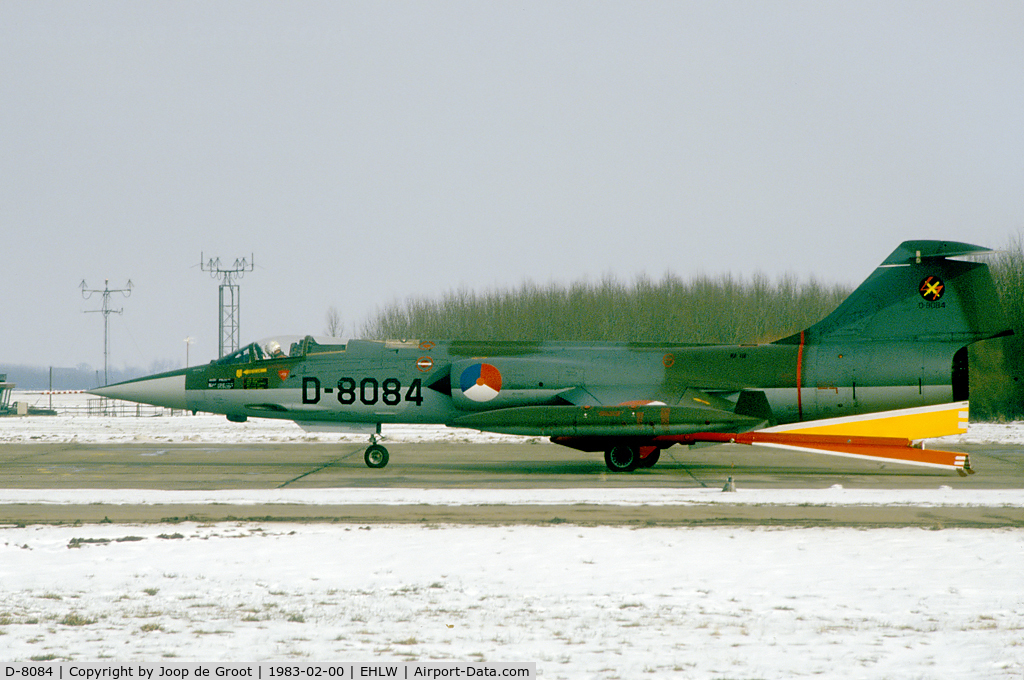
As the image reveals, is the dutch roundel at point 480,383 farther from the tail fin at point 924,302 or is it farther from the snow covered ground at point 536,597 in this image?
the snow covered ground at point 536,597

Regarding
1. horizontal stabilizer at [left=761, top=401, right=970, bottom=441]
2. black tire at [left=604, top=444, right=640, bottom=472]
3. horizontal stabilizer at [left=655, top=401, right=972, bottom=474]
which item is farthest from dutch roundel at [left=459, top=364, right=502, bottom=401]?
horizontal stabilizer at [left=761, top=401, right=970, bottom=441]

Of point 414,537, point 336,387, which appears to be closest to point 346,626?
point 414,537

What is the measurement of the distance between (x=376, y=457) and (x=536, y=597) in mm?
11752

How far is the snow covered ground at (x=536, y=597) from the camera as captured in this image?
5.89 metres

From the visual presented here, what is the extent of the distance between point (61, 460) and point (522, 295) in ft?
167

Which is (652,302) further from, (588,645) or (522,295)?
(588,645)

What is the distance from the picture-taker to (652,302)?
214 ft

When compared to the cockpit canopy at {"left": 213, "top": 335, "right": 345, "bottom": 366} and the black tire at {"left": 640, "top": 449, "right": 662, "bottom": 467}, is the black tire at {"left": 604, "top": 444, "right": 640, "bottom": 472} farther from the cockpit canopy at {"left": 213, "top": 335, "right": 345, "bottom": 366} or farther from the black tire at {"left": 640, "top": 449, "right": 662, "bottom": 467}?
the cockpit canopy at {"left": 213, "top": 335, "right": 345, "bottom": 366}

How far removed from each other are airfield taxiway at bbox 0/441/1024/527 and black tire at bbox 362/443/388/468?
195 mm

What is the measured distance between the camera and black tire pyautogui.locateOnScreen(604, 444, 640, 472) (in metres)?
18.3

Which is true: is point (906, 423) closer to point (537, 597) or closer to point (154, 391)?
point (537, 597)

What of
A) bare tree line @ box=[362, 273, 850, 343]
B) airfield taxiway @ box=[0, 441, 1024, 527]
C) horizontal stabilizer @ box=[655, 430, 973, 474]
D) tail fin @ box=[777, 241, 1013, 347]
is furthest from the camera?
bare tree line @ box=[362, 273, 850, 343]

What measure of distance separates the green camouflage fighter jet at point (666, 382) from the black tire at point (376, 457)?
3cm

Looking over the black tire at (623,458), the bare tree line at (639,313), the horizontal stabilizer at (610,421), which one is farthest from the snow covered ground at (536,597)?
the bare tree line at (639,313)
